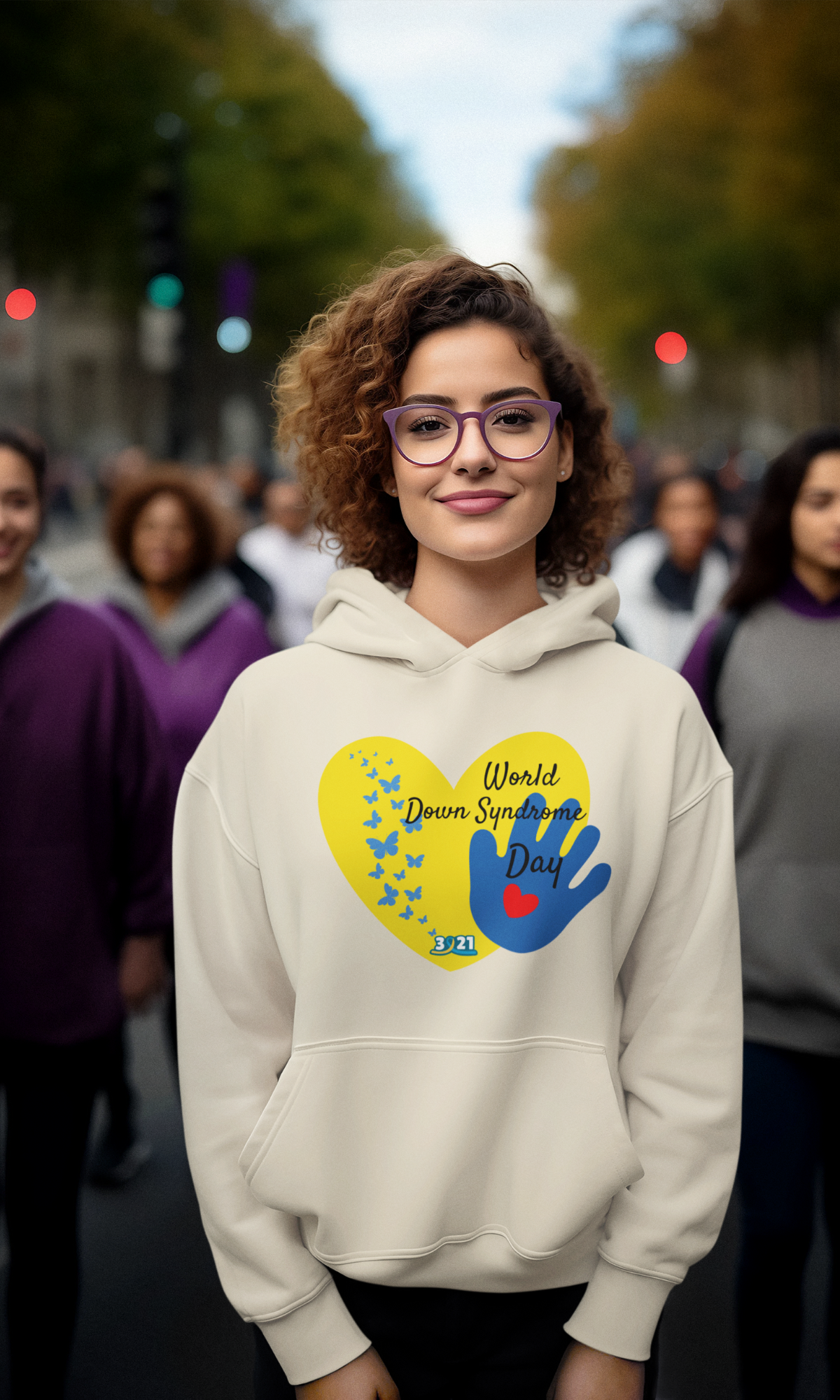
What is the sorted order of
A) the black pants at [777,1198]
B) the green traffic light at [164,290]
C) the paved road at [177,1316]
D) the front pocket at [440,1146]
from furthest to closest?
the green traffic light at [164,290]
the paved road at [177,1316]
the black pants at [777,1198]
the front pocket at [440,1146]

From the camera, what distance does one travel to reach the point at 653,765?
6.20ft

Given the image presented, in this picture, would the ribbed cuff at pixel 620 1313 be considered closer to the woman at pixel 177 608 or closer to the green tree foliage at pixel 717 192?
the woman at pixel 177 608

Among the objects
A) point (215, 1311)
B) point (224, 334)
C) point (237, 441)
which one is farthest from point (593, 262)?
point (215, 1311)

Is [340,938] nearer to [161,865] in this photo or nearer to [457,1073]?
[457,1073]

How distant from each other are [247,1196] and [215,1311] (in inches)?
81.1

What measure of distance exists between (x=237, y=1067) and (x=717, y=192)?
2918cm

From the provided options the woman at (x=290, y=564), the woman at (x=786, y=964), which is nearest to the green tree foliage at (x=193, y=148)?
the woman at (x=290, y=564)

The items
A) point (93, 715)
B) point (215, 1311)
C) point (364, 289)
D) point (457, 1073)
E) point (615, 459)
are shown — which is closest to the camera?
point (457, 1073)

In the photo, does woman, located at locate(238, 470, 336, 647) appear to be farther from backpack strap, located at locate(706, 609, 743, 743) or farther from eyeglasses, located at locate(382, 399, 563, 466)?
eyeglasses, located at locate(382, 399, 563, 466)

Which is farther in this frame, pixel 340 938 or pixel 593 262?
pixel 593 262

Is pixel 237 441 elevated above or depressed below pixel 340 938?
above

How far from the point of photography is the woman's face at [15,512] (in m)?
3.04

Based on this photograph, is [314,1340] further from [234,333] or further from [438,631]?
[234,333]

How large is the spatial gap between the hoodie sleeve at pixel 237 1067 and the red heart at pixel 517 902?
1.11 ft
